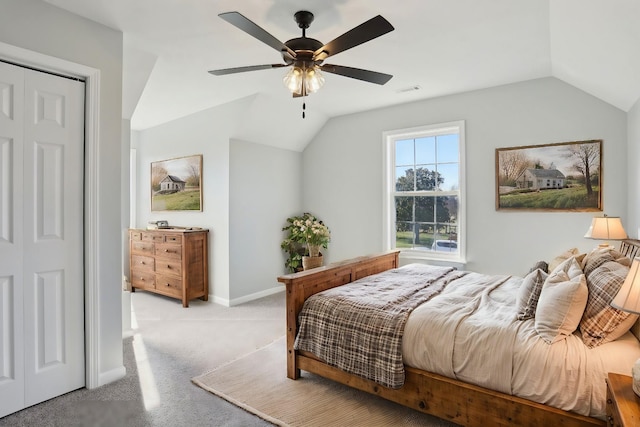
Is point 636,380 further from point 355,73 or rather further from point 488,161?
point 488,161

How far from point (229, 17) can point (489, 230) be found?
346cm

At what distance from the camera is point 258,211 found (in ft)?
16.3

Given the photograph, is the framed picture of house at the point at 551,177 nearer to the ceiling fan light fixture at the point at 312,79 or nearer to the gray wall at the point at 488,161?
the gray wall at the point at 488,161

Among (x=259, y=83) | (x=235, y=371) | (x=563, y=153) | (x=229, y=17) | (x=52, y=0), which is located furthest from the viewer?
(x=259, y=83)

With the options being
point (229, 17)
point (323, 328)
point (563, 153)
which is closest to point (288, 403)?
point (323, 328)

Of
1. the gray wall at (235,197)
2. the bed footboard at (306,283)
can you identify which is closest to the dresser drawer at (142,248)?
the gray wall at (235,197)

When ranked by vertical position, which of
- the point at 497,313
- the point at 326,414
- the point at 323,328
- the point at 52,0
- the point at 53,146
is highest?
the point at 52,0

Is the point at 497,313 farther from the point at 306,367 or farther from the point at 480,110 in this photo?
the point at 480,110

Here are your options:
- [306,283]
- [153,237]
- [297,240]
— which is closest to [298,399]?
[306,283]

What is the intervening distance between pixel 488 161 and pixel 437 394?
286 centimetres

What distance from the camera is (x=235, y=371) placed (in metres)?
2.74

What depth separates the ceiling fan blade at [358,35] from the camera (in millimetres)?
1826

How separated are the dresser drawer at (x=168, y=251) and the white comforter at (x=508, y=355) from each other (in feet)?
10.9

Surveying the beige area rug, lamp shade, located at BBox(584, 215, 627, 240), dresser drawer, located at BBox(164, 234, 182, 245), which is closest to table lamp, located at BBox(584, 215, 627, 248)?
lamp shade, located at BBox(584, 215, 627, 240)
